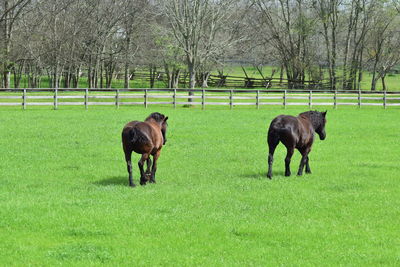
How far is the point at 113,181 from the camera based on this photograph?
12289mm

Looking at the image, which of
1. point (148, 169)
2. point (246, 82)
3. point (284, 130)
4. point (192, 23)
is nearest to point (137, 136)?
point (148, 169)

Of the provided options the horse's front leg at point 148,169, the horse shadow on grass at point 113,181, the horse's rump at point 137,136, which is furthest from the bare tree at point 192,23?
the horse's rump at point 137,136

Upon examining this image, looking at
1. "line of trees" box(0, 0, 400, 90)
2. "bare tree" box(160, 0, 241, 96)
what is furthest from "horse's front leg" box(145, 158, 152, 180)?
"line of trees" box(0, 0, 400, 90)

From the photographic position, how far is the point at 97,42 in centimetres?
5578

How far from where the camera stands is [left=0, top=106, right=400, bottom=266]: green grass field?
7.26 metres

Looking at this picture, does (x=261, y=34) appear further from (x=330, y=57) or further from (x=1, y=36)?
(x=1, y=36)

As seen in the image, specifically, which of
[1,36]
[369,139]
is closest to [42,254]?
[369,139]

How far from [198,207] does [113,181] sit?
3069 millimetres

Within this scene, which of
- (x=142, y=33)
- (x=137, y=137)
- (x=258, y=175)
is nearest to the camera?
(x=137, y=137)

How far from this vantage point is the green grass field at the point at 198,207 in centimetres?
726

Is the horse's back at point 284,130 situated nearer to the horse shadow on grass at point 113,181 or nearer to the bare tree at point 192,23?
the horse shadow on grass at point 113,181

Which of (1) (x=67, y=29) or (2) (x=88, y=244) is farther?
(1) (x=67, y=29)

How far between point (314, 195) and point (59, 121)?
1747 cm

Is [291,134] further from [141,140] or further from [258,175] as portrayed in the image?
[141,140]
